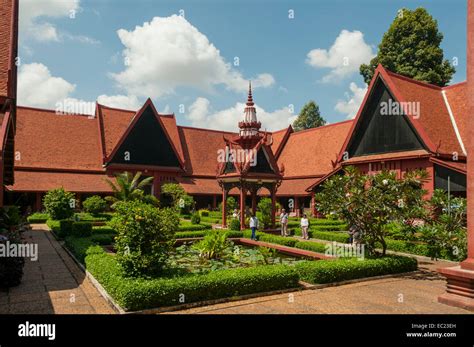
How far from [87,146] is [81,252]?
23512mm

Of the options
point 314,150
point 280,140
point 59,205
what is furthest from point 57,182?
point 280,140

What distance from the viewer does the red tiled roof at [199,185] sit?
34.3 meters

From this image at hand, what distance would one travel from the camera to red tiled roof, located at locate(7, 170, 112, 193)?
88.9 ft

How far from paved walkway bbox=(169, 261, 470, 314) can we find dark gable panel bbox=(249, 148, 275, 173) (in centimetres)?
1133

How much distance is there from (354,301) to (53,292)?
738cm

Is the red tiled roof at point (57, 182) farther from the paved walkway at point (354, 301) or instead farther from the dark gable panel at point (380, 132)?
the paved walkway at point (354, 301)

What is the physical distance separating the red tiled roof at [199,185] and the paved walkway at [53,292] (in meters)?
21.7

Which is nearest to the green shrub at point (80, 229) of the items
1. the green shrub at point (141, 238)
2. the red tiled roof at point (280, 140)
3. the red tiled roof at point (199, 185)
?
the green shrub at point (141, 238)

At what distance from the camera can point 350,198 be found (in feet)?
38.2

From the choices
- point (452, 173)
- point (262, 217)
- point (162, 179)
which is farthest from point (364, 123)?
point (162, 179)

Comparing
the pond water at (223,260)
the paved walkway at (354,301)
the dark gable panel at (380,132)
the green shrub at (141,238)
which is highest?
the dark gable panel at (380,132)

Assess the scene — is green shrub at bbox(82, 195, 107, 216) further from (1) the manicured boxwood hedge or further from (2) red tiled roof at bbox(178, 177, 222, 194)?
(1) the manicured boxwood hedge
